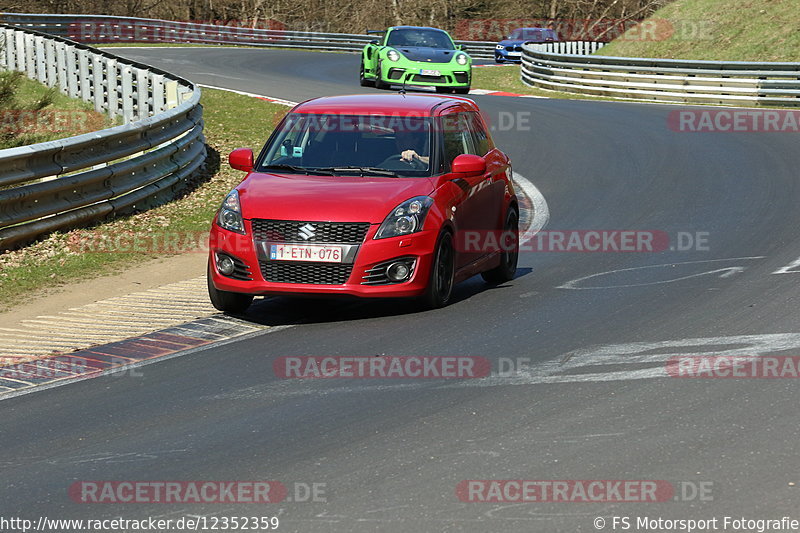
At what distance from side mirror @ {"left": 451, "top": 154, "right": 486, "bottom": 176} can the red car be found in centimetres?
1

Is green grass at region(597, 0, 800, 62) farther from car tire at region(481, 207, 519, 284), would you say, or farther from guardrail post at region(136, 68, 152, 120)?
car tire at region(481, 207, 519, 284)

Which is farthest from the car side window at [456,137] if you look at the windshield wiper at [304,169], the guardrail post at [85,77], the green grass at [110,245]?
the guardrail post at [85,77]

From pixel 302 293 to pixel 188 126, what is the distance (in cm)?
805

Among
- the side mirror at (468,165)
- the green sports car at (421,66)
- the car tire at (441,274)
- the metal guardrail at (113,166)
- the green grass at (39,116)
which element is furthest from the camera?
the green sports car at (421,66)

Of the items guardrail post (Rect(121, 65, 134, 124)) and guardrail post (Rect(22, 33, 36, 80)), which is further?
guardrail post (Rect(22, 33, 36, 80))

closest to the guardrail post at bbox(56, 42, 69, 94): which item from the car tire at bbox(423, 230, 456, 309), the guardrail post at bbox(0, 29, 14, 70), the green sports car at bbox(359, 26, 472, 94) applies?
the guardrail post at bbox(0, 29, 14, 70)

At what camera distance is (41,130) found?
2162 cm

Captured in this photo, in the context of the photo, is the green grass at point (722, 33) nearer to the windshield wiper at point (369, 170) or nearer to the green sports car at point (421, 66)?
the green sports car at point (421, 66)

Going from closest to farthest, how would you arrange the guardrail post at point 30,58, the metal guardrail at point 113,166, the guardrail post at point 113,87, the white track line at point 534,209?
the metal guardrail at point 113,166 → the white track line at point 534,209 → the guardrail post at point 113,87 → the guardrail post at point 30,58

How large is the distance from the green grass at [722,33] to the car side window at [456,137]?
25803 millimetres

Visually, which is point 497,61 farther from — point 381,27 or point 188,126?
point 188,126

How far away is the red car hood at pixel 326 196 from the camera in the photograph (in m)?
9.85

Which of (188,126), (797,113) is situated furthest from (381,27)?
(188,126)

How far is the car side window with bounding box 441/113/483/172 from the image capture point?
36.2 ft
